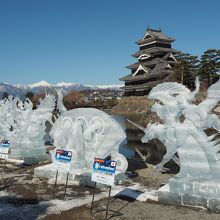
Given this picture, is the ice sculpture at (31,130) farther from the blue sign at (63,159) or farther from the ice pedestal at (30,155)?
the blue sign at (63,159)

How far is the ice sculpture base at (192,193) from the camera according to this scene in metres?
9.13

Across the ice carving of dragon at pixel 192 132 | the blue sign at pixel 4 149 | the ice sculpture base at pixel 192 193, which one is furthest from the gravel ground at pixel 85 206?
the blue sign at pixel 4 149

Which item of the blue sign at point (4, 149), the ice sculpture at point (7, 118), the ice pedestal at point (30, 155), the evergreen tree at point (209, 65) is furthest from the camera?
the evergreen tree at point (209, 65)

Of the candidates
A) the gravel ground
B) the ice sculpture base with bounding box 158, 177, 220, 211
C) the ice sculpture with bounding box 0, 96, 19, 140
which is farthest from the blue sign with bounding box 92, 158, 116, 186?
the ice sculpture with bounding box 0, 96, 19, 140

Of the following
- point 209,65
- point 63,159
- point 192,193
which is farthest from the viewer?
point 209,65

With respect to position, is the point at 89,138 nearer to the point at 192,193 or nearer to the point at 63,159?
the point at 63,159

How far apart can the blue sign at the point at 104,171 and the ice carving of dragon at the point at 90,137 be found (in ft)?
11.2

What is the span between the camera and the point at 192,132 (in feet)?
32.6

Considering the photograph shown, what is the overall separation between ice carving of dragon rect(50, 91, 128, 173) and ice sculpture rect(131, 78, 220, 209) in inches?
93.0

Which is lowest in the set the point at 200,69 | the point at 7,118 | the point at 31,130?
the point at 31,130

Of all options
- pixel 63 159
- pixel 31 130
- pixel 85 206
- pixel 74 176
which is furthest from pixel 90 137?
pixel 31 130

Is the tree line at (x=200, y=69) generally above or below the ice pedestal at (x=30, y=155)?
above

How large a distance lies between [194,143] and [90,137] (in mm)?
4026

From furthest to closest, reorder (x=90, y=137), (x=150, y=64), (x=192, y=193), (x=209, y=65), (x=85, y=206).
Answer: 1. (x=150, y=64)
2. (x=209, y=65)
3. (x=90, y=137)
4. (x=192, y=193)
5. (x=85, y=206)
